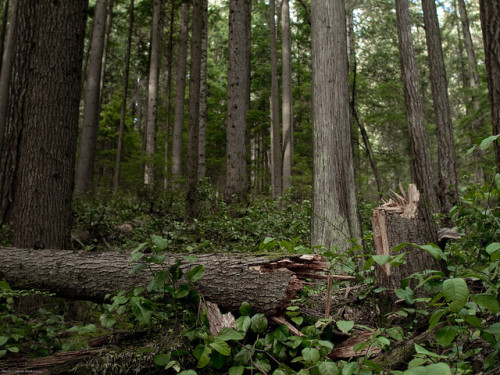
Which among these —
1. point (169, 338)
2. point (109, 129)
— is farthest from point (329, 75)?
point (109, 129)

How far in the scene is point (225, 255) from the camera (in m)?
3.25

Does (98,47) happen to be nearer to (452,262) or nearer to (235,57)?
(235,57)

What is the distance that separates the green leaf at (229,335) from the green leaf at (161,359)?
42cm

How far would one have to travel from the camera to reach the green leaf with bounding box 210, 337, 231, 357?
2270mm

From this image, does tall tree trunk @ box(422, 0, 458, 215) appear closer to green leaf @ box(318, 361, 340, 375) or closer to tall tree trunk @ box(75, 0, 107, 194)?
green leaf @ box(318, 361, 340, 375)

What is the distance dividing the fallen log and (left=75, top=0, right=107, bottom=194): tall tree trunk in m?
10.2

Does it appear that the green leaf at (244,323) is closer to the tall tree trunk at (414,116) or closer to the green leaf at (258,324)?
the green leaf at (258,324)

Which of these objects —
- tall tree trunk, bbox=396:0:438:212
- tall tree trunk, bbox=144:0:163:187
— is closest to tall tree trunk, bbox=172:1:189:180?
tall tree trunk, bbox=144:0:163:187

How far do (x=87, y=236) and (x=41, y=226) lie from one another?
3.18 m

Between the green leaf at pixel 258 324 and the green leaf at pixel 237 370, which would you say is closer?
the green leaf at pixel 237 370

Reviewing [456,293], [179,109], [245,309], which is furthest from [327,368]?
[179,109]

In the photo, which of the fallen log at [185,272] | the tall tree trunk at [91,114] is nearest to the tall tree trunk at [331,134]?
the fallen log at [185,272]

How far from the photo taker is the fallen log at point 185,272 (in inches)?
110

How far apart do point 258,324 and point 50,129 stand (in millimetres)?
3836
